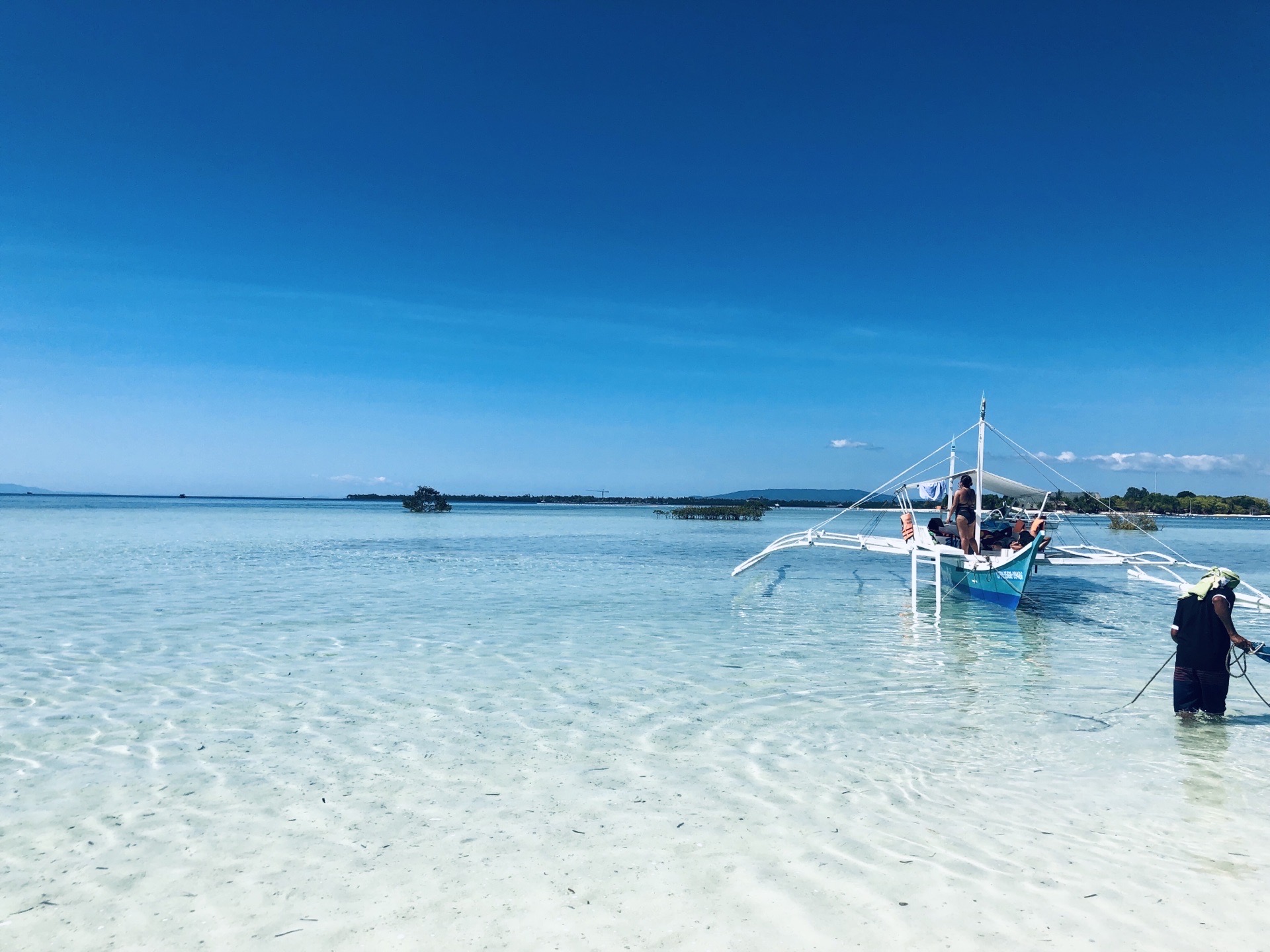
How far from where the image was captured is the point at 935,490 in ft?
57.1

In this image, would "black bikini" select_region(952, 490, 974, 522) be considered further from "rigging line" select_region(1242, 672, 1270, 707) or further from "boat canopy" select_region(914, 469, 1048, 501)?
"rigging line" select_region(1242, 672, 1270, 707)

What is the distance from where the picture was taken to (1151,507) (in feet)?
320

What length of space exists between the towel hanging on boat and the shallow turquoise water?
18.7ft

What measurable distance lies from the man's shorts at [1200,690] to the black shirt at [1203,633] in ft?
0.22

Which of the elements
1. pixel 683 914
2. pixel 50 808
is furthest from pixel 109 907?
pixel 683 914

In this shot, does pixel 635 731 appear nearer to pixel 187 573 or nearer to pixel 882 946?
pixel 882 946

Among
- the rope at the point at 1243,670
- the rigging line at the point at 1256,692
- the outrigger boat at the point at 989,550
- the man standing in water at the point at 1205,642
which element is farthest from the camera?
the outrigger boat at the point at 989,550

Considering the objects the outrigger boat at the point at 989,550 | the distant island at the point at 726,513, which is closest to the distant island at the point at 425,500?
the distant island at the point at 726,513

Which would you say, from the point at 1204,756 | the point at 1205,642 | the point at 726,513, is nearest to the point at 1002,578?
the point at 1205,642

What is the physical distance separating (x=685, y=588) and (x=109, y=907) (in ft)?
44.7

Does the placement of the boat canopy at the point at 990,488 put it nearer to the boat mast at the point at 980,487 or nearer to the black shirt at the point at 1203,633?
the boat mast at the point at 980,487

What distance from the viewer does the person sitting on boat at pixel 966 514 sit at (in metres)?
13.9

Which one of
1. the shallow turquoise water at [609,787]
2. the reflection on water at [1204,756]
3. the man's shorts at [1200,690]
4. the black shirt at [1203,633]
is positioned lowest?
the shallow turquoise water at [609,787]

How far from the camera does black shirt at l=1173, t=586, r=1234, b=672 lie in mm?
6125
